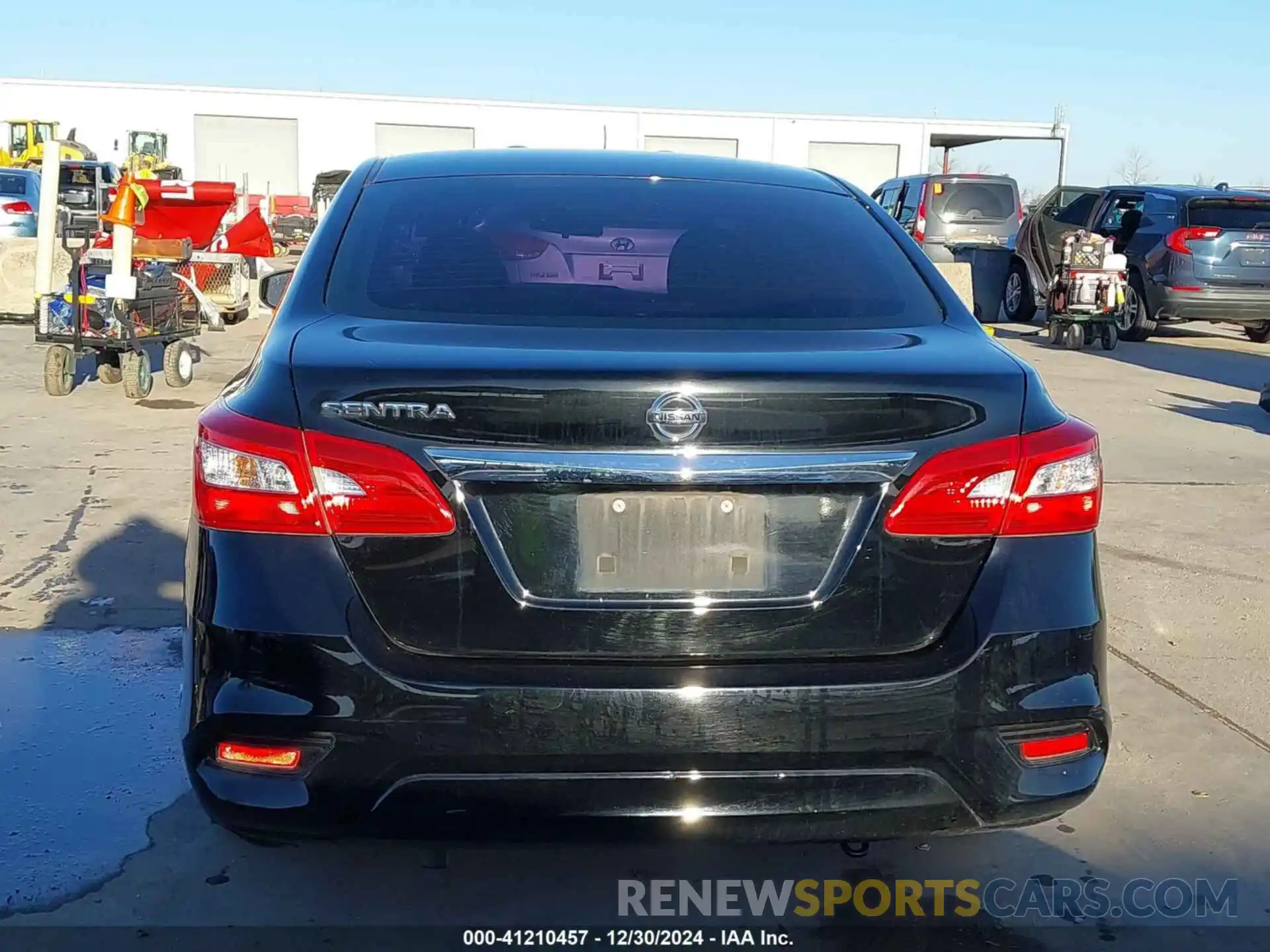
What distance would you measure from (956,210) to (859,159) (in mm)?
35811

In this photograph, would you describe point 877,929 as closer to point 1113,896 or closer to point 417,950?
point 1113,896

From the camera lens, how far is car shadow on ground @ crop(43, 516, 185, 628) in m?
4.62

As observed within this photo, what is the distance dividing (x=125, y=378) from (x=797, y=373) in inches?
318

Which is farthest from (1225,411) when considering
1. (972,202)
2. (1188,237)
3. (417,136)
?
(417,136)

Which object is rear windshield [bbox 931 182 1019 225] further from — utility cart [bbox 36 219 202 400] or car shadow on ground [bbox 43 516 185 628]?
car shadow on ground [bbox 43 516 185 628]

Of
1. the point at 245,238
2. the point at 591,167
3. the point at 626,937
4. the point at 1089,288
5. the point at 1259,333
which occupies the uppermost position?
the point at 591,167

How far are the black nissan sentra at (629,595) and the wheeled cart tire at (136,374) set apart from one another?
24.5ft

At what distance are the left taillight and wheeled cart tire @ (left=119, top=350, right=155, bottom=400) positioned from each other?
7544mm

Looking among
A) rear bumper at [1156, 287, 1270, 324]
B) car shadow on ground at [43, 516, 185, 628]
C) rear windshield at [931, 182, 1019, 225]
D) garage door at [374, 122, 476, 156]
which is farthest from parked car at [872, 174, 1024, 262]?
garage door at [374, 122, 476, 156]

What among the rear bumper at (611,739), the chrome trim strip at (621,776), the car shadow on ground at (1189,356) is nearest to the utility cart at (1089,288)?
the car shadow on ground at (1189,356)

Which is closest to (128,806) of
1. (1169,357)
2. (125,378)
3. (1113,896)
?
(1113,896)

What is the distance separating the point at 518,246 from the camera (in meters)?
2.94

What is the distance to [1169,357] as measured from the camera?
1385 centimetres

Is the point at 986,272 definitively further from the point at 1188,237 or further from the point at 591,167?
the point at 591,167
